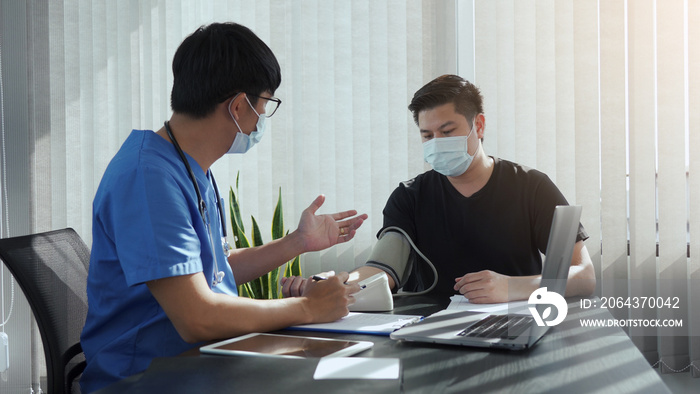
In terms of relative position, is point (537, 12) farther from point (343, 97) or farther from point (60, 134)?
point (60, 134)

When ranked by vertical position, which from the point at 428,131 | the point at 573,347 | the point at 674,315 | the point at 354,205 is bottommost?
the point at 674,315

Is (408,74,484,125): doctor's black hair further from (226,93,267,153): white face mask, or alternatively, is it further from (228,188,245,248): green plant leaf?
(228,188,245,248): green plant leaf

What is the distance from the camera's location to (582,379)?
0.85 meters

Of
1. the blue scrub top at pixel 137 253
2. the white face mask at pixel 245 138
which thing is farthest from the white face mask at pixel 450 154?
the blue scrub top at pixel 137 253

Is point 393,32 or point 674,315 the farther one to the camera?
point 393,32

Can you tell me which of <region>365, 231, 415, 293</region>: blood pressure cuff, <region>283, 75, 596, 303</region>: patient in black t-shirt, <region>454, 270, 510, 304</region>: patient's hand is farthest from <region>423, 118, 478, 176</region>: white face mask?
<region>454, 270, 510, 304</region>: patient's hand

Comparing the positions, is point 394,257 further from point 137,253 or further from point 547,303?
point 137,253

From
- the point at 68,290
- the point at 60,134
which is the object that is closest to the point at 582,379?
the point at 68,290

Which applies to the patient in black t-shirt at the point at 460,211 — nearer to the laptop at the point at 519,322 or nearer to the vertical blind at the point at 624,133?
the laptop at the point at 519,322

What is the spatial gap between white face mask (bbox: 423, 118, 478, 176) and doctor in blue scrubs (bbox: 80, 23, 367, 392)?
649 mm

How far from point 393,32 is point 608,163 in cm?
118

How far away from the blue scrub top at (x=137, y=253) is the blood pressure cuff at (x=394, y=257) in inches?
26.5

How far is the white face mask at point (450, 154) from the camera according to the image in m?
1.96

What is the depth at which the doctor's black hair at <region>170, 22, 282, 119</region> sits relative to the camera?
51.7 inches
